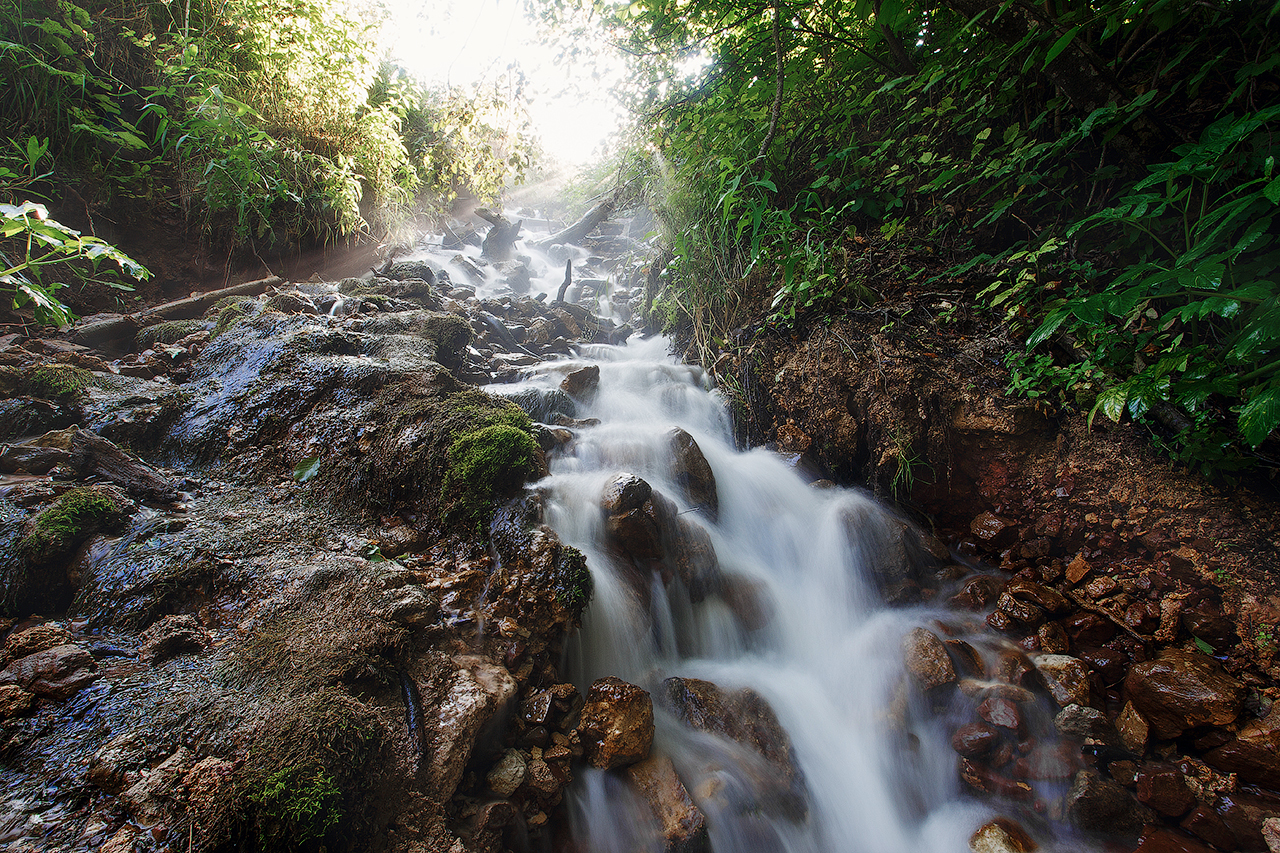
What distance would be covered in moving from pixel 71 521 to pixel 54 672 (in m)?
1.01

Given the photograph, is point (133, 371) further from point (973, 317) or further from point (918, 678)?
point (973, 317)

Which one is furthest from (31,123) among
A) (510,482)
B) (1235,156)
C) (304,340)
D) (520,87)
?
(1235,156)

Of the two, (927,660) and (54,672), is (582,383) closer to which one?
(927,660)

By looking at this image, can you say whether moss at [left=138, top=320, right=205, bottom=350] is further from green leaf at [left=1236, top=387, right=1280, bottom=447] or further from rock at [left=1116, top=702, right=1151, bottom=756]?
rock at [left=1116, top=702, right=1151, bottom=756]

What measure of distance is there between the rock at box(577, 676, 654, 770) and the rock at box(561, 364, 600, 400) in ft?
12.7

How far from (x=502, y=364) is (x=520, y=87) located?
3.25 metres

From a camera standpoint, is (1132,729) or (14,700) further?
(1132,729)

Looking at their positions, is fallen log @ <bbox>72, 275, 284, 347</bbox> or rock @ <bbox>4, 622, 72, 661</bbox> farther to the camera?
fallen log @ <bbox>72, 275, 284, 347</bbox>

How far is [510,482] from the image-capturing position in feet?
9.09

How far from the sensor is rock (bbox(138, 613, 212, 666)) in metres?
1.67

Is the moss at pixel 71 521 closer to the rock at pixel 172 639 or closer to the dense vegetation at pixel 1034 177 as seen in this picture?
the rock at pixel 172 639

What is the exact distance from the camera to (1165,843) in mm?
2000

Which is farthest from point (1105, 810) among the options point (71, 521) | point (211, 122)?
point (211, 122)

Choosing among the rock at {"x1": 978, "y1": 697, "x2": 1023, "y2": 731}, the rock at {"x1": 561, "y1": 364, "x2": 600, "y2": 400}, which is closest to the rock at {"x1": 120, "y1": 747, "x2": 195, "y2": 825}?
the rock at {"x1": 978, "y1": 697, "x2": 1023, "y2": 731}
